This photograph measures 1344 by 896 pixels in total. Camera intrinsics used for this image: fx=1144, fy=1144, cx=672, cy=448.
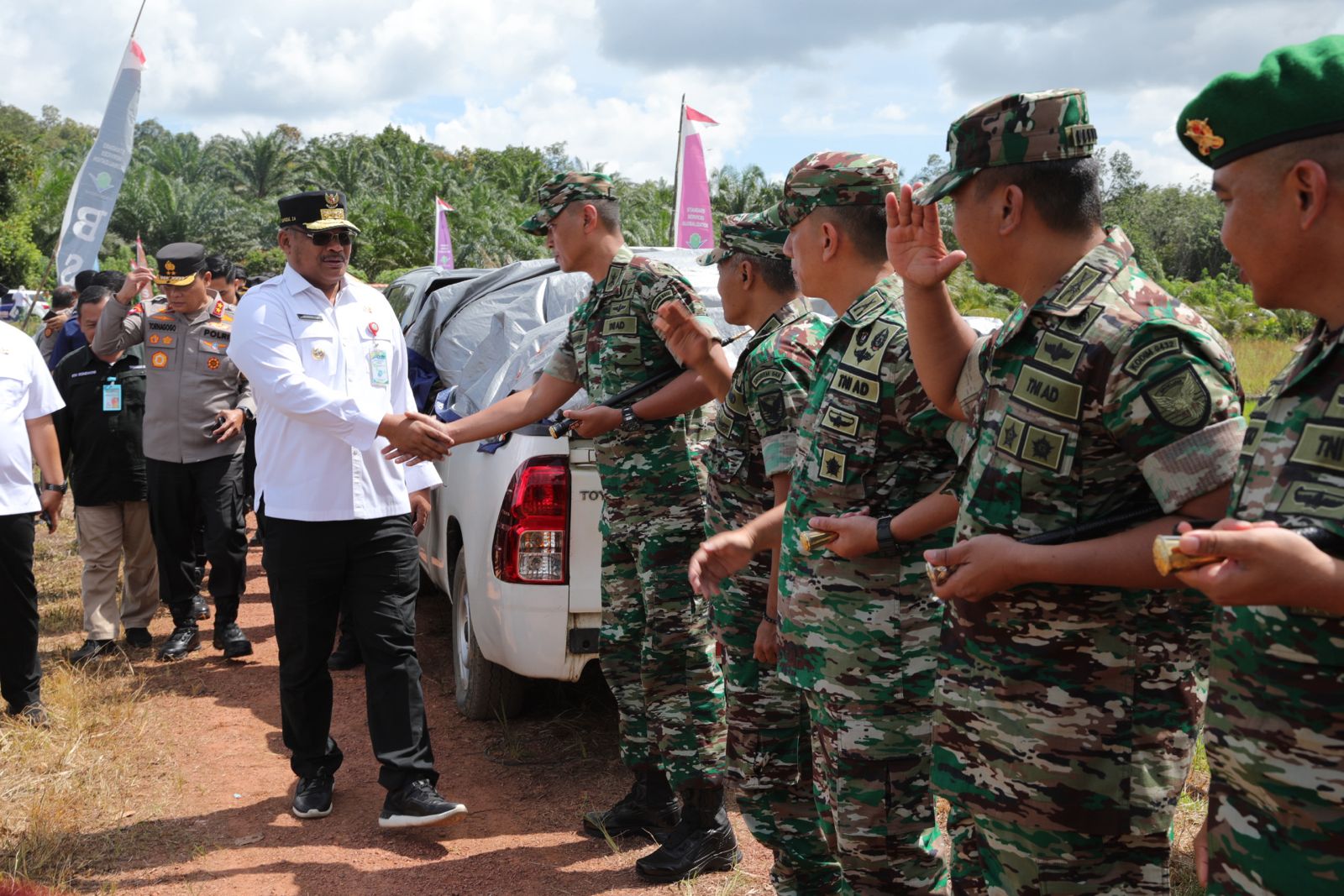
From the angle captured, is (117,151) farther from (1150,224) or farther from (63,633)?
(1150,224)

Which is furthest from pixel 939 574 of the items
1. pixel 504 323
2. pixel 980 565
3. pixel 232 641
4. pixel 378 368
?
pixel 232 641

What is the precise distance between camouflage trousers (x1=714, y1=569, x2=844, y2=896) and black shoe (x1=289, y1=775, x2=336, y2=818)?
6.57 ft

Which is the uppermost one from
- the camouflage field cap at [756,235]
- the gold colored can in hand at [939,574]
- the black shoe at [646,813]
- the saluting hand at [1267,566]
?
the camouflage field cap at [756,235]

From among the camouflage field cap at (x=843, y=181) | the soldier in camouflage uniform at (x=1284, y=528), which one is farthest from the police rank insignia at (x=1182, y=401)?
the camouflage field cap at (x=843, y=181)

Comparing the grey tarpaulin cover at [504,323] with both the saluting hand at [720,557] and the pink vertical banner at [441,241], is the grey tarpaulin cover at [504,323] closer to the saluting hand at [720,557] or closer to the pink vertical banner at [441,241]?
the saluting hand at [720,557]

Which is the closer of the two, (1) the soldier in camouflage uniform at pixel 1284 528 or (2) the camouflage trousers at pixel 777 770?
(1) the soldier in camouflage uniform at pixel 1284 528

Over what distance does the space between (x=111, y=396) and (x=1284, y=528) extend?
6.94 metres

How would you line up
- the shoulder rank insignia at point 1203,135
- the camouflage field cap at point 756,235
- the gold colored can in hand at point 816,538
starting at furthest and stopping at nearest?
the camouflage field cap at point 756,235 < the gold colored can in hand at point 816,538 < the shoulder rank insignia at point 1203,135

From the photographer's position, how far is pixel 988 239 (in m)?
2.09

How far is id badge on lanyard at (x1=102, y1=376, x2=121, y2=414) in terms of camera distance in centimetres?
691

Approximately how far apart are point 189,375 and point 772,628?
4.84m

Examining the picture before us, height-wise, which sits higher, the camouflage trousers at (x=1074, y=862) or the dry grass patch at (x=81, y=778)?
the camouflage trousers at (x=1074, y=862)

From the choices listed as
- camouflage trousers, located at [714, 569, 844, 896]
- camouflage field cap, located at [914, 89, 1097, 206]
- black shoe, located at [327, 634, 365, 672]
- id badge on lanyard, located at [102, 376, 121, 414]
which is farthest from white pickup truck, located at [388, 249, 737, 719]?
camouflage field cap, located at [914, 89, 1097, 206]

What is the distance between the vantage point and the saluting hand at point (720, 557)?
2752 millimetres
